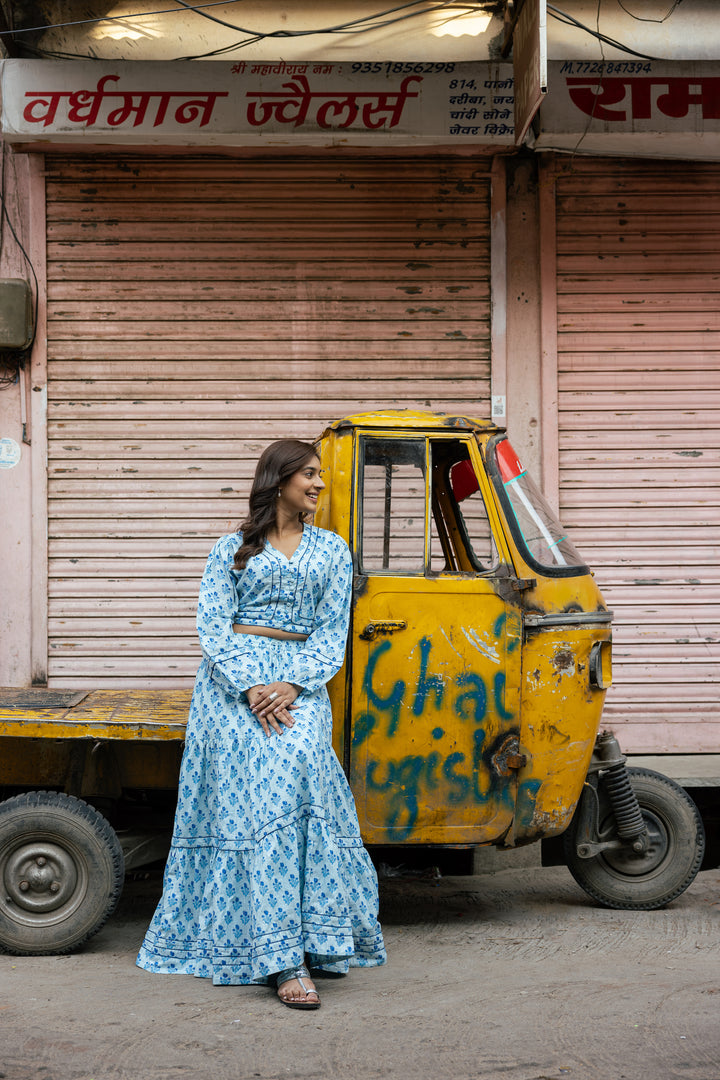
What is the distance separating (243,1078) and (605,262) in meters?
5.48

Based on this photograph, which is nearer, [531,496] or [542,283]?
[531,496]

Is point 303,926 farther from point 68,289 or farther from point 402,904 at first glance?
point 68,289

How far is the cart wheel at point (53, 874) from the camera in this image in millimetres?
3803

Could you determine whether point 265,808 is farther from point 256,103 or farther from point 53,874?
point 256,103

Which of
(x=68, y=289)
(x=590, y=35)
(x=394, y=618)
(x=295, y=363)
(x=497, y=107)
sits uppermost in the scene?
(x=590, y=35)

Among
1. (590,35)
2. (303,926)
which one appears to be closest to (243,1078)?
(303,926)

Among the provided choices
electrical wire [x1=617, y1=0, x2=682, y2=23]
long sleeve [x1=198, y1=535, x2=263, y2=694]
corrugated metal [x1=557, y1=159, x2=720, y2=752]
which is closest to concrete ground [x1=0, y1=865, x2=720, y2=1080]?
long sleeve [x1=198, y1=535, x2=263, y2=694]

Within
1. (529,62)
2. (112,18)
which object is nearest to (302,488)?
(529,62)

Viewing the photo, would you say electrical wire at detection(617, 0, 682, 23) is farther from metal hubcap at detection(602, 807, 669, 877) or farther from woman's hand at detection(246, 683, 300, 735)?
woman's hand at detection(246, 683, 300, 735)

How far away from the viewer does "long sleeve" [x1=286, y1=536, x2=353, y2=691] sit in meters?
3.66

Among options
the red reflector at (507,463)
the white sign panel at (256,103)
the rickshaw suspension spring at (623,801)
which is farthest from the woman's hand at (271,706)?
the white sign panel at (256,103)

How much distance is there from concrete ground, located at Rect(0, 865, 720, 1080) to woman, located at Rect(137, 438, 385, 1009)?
0.15m

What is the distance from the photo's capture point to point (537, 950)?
3977 millimetres

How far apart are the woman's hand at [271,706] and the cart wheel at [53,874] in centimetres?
82
